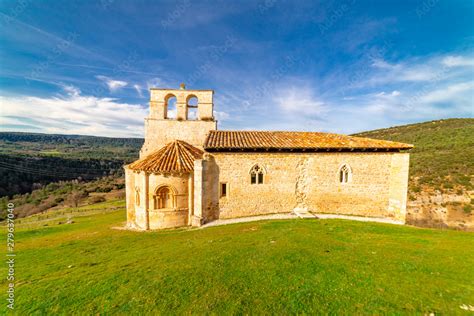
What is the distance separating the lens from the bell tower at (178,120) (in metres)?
13.2

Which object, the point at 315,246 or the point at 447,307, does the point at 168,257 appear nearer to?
the point at 315,246

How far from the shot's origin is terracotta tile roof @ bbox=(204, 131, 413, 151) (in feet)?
39.1

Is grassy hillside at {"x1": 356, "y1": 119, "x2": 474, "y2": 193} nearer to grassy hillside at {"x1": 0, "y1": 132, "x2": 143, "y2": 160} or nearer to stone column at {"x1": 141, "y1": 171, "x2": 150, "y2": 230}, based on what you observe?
stone column at {"x1": 141, "y1": 171, "x2": 150, "y2": 230}

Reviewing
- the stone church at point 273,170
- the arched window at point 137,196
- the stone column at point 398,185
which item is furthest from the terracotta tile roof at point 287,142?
the arched window at point 137,196

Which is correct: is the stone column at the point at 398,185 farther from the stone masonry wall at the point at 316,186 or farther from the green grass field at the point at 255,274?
the green grass field at the point at 255,274

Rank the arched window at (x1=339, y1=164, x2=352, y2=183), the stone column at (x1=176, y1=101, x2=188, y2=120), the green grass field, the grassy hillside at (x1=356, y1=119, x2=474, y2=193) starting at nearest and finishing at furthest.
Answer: the green grass field
the arched window at (x1=339, y1=164, x2=352, y2=183)
the stone column at (x1=176, y1=101, x2=188, y2=120)
the grassy hillside at (x1=356, y1=119, x2=474, y2=193)

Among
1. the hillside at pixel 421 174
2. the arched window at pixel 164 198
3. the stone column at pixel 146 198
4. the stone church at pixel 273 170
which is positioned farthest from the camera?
the hillside at pixel 421 174

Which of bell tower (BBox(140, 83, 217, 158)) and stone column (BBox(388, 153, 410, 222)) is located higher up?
bell tower (BBox(140, 83, 217, 158))

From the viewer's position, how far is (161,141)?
1341 cm

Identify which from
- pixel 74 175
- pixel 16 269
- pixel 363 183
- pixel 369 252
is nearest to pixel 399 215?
pixel 363 183

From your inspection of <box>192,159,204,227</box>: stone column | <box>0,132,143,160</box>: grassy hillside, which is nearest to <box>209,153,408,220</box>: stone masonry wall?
<box>192,159,204,227</box>: stone column

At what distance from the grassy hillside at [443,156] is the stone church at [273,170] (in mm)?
11892

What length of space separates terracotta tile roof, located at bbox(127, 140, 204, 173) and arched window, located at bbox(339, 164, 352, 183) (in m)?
9.45

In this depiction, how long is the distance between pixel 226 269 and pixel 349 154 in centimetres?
1103
